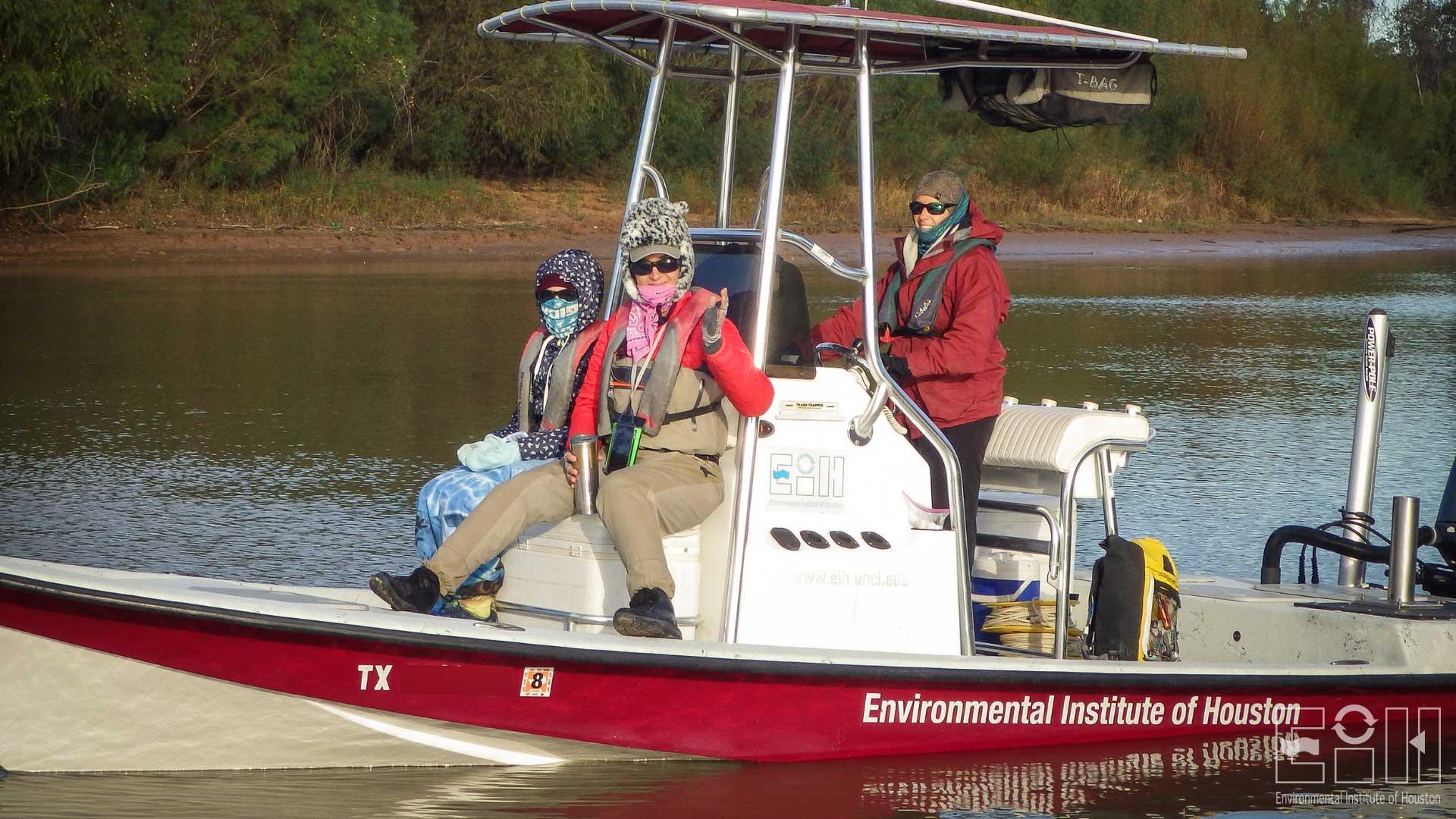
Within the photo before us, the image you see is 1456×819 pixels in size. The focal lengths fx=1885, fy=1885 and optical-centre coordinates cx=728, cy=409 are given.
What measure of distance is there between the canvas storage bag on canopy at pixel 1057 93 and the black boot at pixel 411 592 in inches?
88.8

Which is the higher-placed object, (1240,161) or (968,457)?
(1240,161)

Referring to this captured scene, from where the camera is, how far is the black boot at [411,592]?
17.5ft

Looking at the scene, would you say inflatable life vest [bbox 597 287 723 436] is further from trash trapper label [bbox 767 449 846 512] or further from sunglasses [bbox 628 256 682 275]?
trash trapper label [bbox 767 449 846 512]

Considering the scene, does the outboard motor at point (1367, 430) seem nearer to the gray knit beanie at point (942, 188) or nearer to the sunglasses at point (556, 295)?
the gray knit beanie at point (942, 188)

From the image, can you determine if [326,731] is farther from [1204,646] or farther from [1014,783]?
[1204,646]

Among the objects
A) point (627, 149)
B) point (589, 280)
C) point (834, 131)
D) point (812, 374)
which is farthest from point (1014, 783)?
point (627, 149)

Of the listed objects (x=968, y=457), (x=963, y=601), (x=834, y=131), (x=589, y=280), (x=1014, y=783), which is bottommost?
(x=1014, y=783)

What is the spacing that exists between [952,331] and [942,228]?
0.33 meters

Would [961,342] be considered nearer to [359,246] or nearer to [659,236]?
[659,236]

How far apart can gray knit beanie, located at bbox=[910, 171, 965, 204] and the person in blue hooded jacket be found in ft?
3.54

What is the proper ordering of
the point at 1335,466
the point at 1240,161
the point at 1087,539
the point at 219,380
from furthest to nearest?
the point at 1240,161 < the point at 219,380 < the point at 1335,466 < the point at 1087,539

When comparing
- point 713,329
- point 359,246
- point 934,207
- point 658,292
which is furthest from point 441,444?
point 359,246

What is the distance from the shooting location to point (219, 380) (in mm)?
14508

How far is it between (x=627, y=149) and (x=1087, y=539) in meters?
26.1
